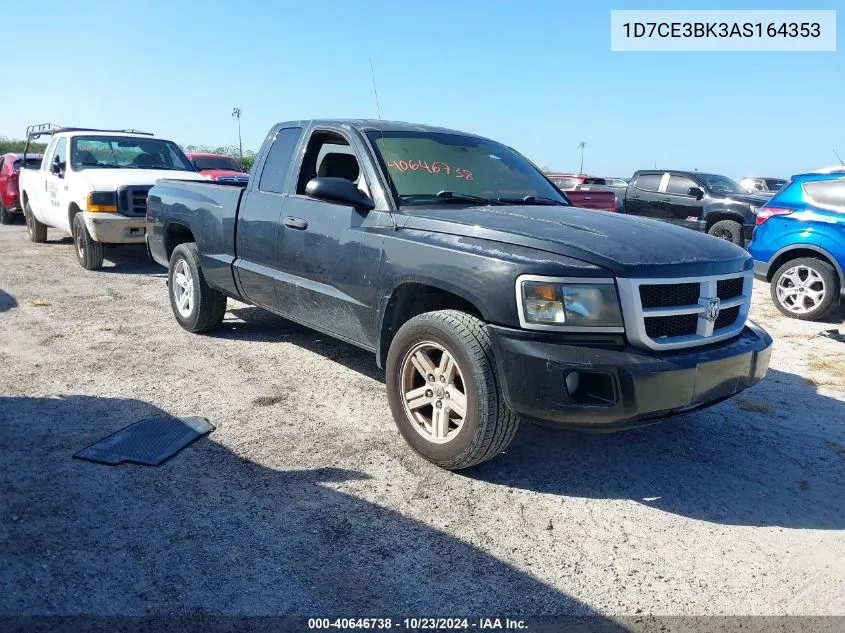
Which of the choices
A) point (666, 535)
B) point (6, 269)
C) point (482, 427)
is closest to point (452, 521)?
point (482, 427)

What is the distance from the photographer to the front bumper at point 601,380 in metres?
3.12

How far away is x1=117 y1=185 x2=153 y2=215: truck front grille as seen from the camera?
363 inches

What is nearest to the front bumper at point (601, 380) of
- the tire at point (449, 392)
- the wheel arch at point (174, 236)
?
the tire at point (449, 392)

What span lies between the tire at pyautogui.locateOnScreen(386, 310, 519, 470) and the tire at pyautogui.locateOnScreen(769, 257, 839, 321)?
5805 millimetres

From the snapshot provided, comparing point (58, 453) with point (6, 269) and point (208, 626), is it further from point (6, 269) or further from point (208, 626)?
point (6, 269)

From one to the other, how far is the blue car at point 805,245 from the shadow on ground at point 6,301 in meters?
8.38

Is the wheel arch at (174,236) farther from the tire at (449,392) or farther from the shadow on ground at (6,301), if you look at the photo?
the tire at (449,392)

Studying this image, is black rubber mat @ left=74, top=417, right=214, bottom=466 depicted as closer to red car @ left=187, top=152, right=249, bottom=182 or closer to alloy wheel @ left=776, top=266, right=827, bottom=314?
alloy wheel @ left=776, top=266, right=827, bottom=314

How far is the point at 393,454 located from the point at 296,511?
81cm

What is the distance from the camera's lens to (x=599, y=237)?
11.5 feet

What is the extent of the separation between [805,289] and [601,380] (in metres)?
5.84

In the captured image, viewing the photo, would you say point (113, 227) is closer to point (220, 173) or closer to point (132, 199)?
point (132, 199)

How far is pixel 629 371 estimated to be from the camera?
3.10 metres

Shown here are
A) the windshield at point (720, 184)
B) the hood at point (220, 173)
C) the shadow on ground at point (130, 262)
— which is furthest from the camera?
the hood at point (220, 173)
